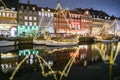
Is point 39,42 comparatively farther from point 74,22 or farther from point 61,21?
point 74,22

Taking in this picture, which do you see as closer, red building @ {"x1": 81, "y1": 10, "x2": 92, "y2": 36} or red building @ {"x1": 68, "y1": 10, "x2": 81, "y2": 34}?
red building @ {"x1": 68, "y1": 10, "x2": 81, "y2": 34}

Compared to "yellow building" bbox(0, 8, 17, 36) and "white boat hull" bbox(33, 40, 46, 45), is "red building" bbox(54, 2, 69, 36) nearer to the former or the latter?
"yellow building" bbox(0, 8, 17, 36)

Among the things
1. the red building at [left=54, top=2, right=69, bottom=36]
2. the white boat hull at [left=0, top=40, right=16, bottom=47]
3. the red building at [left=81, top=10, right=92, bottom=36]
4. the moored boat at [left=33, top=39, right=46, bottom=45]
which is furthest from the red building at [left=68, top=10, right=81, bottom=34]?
the white boat hull at [left=0, top=40, right=16, bottom=47]

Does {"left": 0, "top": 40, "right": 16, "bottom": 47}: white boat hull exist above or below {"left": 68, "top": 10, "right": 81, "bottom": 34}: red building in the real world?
below

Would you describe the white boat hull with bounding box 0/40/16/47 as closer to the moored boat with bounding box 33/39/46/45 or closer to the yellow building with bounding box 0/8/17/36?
the moored boat with bounding box 33/39/46/45

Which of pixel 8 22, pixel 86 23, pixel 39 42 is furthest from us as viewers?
pixel 86 23

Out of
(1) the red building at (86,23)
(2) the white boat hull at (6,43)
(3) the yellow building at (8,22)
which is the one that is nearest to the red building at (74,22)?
(1) the red building at (86,23)

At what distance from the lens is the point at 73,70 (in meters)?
16.0

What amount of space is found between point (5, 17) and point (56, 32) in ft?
48.1

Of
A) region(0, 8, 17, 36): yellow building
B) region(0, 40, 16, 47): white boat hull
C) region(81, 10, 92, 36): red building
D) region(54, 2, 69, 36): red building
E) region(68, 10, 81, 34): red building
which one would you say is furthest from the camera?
region(81, 10, 92, 36): red building

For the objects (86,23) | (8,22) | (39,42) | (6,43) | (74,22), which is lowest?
(39,42)

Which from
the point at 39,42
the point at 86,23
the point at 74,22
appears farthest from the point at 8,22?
the point at 86,23

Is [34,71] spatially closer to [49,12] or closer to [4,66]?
[4,66]

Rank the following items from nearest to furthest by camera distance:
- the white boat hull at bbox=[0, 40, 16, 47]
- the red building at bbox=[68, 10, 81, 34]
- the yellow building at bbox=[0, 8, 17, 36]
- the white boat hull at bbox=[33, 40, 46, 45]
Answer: the white boat hull at bbox=[0, 40, 16, 47], the white boat hull at bbox=[33, 40, 46, 45], the yellow building at bbox=[0, 8, 17, 36], the red building at bbox=[68, 10, 81, 34]
